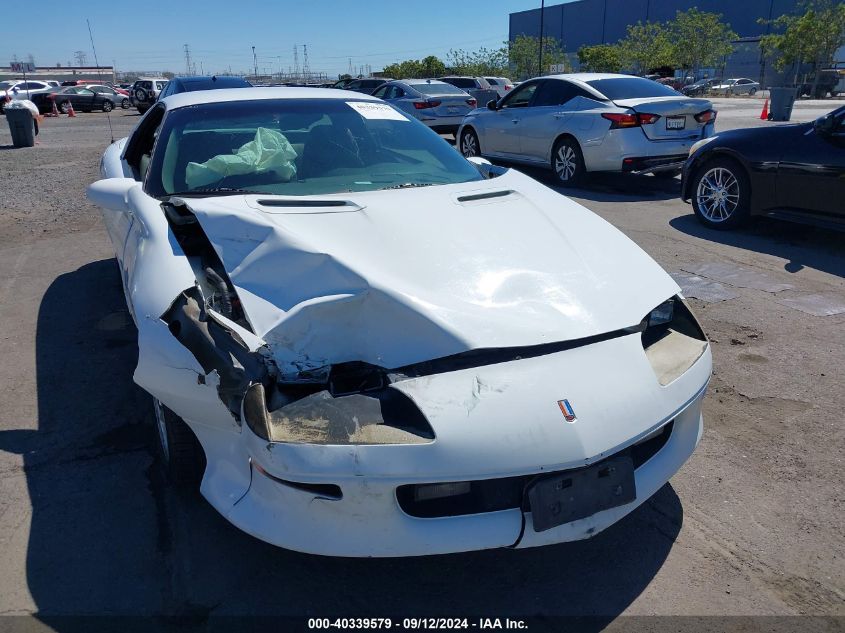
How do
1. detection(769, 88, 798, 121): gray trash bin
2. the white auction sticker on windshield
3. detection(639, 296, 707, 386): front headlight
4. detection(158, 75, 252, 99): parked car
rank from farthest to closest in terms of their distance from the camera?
detection(769, 88, 798, 121): gray trash bin < detection(158, 75, 252, 99): parked car < the white auction sticker on windshield < detection(639, 296, 707, 386): front headlight

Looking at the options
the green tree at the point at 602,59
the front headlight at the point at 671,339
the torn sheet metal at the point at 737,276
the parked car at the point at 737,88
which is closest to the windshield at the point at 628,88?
the torn sheet metal at the point at 737,276

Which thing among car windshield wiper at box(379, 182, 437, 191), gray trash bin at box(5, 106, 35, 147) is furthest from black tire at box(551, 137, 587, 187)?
gray trash bin at box(5, 106, 35, 147)

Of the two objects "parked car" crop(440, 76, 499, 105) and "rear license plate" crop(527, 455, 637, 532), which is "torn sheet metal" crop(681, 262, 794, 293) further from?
"parked car" crop(440, 76, 499, 105)

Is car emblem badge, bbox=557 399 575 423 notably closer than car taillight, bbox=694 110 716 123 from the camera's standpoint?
Yes

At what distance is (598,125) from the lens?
30.8 feet

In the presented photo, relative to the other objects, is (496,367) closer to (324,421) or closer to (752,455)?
(324,421)

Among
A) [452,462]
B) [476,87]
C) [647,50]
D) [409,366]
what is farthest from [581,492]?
[647,50]

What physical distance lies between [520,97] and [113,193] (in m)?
8.92

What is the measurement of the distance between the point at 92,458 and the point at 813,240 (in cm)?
706

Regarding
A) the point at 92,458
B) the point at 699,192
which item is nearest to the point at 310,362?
the point at 92,458

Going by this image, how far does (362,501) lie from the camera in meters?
A: 2.05

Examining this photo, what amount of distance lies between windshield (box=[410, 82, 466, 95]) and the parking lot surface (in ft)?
40.7

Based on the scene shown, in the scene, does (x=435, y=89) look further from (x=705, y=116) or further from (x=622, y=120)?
(x=705, y=116)

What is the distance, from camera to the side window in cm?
1099
